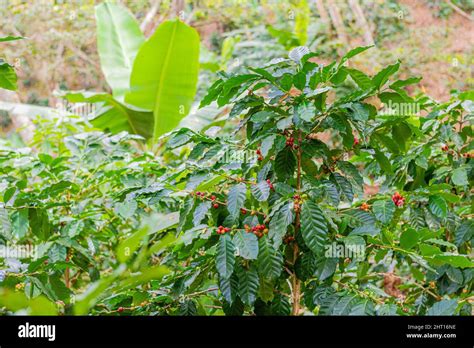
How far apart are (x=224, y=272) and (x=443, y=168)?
828 mm

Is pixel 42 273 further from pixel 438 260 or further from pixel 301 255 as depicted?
pixel 438 260

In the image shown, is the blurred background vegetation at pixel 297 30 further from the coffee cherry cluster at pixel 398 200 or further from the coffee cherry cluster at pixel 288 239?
the coffee cherry cluster at pixel 288 239

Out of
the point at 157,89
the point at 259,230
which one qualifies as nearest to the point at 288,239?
the point at 259,230

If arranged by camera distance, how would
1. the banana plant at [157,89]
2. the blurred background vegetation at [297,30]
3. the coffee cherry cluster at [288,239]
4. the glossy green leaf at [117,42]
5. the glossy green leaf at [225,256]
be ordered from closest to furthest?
the glossy green leaf at [225,256] < the coffee cherry cluster at [288,239] < the banana plant at [157,89] < the glossy green leaf at [117,42] < the blurred background vegetation at [297,30]

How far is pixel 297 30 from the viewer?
209 inches

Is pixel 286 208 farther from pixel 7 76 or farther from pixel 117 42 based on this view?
pixel 117 42

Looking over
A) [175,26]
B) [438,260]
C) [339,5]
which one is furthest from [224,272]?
[339,5]

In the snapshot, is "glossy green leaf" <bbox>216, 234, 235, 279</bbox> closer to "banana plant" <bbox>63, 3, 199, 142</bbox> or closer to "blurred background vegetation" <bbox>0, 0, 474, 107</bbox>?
"banana plant" <bbox>63, 3, 199, 142</bbox>

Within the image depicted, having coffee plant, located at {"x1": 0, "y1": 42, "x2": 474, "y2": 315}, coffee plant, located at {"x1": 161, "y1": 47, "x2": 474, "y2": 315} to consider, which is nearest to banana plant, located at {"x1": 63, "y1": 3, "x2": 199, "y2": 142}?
coffee plant, located at {"x1": 0, "y1": 42, "x2": 474, "y2": 315}

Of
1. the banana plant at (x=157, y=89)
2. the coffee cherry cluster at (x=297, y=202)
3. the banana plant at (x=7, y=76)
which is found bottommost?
the banana plant at (x=157, y=89)

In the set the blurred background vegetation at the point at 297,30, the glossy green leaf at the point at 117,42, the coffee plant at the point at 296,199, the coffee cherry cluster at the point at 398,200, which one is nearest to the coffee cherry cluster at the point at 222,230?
the coffee plant at the point at 296,199

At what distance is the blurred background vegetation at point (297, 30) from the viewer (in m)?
5.67

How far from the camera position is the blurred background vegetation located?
5672 mm

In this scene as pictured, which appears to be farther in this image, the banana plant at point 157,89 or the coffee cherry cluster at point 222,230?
the banana plant at point 157,89
